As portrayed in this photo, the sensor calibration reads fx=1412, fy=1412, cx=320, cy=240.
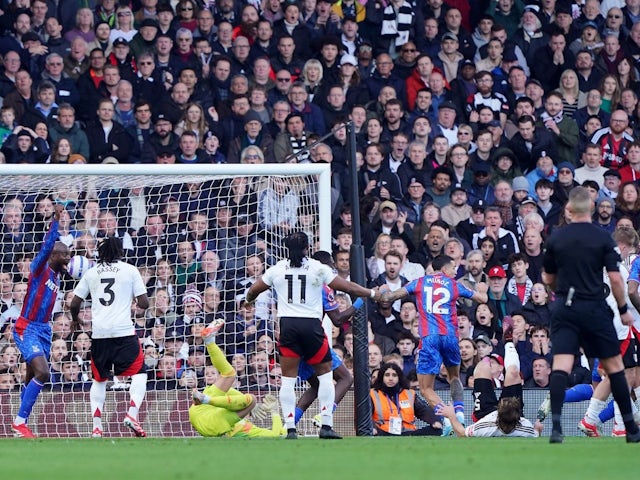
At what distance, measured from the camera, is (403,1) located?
896 inches

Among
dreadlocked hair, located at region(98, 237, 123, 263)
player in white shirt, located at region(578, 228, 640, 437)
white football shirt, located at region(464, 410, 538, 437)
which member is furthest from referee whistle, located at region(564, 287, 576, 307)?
dreadlocked hair, located at region(98, 237, 123, 263)

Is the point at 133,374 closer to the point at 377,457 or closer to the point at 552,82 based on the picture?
the point at 377,457

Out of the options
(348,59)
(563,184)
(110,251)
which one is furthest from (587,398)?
(348,59)

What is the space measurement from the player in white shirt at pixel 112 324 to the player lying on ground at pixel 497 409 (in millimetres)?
3431

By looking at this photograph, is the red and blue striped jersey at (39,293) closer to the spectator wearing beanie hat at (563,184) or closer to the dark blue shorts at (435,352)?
the dark blue shorts at (435,352)

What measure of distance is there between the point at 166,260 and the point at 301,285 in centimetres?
396

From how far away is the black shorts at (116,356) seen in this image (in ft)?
47.3

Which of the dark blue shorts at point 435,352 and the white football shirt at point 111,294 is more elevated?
the white football shirt at point 111,294

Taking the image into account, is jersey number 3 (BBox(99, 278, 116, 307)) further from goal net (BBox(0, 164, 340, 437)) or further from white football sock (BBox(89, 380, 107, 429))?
goal net (BBox(0, 164, 340, 437))

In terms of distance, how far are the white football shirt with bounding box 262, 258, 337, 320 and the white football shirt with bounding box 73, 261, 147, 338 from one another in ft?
5.28

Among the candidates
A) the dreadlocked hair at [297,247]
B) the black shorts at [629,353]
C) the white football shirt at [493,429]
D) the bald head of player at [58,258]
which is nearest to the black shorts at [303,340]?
the dreadlocked hair at [297,247]

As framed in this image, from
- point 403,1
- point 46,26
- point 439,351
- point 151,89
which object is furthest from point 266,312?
point 403,1

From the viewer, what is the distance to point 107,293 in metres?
14.5

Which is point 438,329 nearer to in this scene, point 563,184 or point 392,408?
point 392,408
